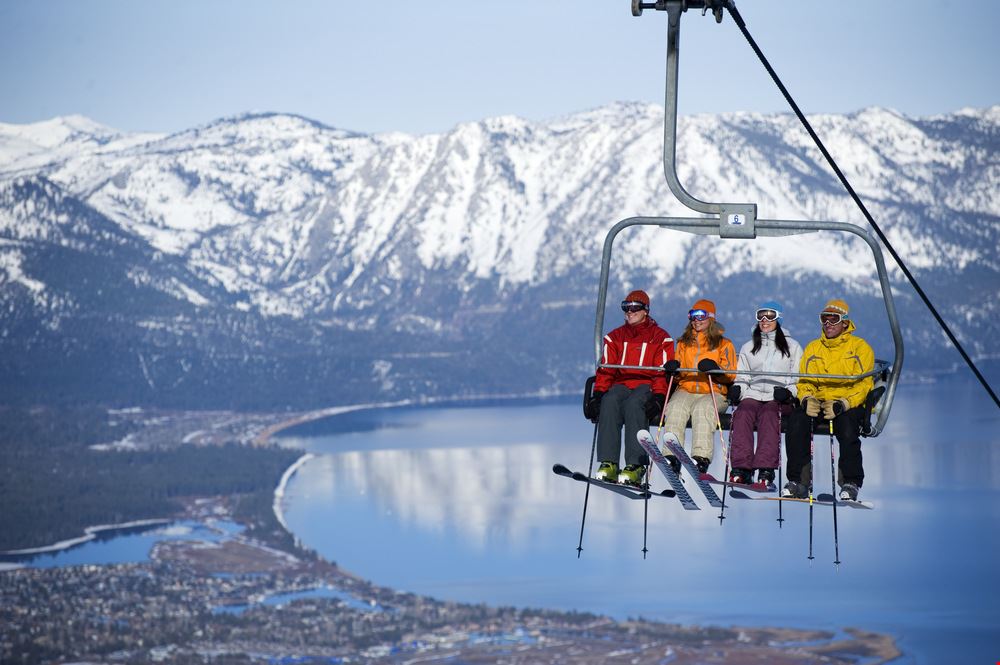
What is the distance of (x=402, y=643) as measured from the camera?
115438 millimetres

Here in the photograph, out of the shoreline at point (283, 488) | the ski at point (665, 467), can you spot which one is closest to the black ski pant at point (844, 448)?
the ski at point (665, 467)

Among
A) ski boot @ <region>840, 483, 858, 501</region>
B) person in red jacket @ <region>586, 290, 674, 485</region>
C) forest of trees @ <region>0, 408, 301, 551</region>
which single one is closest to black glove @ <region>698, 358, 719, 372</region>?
person in red jacket @ <region>586, 290, 674, 485</region>

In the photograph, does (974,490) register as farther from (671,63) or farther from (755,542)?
(671,63)

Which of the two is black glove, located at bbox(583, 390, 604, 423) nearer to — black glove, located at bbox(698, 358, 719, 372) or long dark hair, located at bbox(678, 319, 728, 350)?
long dark hair, located at bbox(678, 319, 728, 350)

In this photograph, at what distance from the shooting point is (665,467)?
9969 mm

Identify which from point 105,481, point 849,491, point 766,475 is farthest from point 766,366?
point 105,481

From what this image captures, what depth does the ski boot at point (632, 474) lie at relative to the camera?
10352 mm

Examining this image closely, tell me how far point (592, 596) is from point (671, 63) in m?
110

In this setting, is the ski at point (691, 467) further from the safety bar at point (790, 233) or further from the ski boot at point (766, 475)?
the safety bar at point (790, 233)

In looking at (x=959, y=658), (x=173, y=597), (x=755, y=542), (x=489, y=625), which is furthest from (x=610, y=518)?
(x=959, y=658)

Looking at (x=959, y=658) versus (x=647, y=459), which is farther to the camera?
(x=959, y=658)

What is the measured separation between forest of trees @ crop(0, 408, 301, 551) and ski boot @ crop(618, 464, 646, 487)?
145m

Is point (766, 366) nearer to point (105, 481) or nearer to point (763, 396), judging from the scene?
point (763, 396)

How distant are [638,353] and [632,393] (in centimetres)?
34
